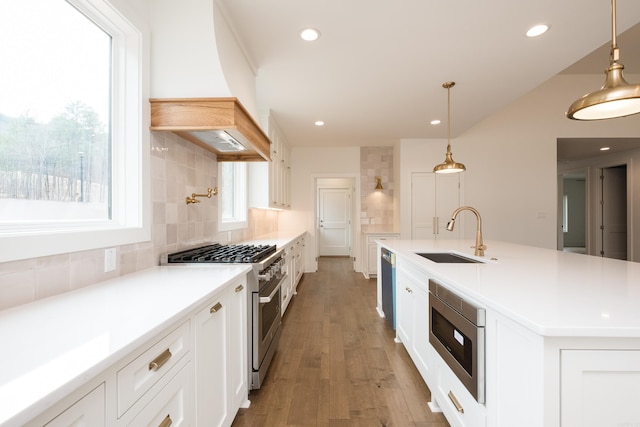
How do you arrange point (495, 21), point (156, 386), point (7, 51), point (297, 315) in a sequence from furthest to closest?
1. point (297, 315)
2. point (495, 21)
3. point (7, 51)
4. point (156, 386)

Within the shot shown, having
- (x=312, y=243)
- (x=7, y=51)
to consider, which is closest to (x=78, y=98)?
(x=7, y=51)

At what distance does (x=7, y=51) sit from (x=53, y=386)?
1.21 m

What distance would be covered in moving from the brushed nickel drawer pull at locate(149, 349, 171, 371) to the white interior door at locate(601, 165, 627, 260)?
8775mm

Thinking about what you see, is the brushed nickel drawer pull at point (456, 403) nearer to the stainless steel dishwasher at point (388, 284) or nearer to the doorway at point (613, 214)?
the stainless steel dishwasher at point (388, 284)

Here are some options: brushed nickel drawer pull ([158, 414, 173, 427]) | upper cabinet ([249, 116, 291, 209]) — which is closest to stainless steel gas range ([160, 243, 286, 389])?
brushed nickel drawer pull ([158, 414, 173, 427])

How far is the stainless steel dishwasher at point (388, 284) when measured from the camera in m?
2.79

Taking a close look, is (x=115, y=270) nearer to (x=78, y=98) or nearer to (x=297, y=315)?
(x=78, y=98)

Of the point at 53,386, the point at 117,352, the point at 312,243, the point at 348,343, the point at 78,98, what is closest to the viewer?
the point at 53,386

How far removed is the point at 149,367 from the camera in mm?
857

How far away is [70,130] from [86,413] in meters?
1.23

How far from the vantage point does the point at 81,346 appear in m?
0.70

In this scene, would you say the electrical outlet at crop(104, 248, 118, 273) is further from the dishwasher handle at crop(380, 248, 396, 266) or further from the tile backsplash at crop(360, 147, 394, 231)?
the tile backsplash at crop(360, 147, 394, 231)

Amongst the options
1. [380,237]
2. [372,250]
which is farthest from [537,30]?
[372,250]

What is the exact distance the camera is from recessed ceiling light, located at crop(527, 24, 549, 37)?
6.96ft
